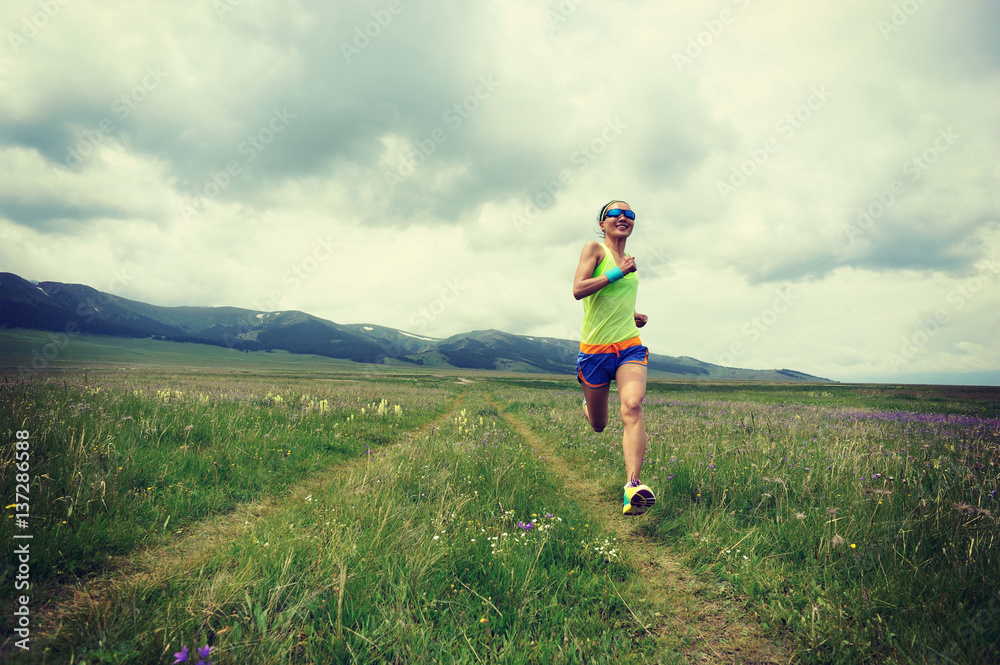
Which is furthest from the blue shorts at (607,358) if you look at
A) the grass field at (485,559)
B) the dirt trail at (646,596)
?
the dirt trail at (646,596)

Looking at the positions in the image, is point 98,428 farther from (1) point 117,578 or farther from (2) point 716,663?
(2) point 716,663

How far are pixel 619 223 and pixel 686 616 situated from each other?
15.0ft

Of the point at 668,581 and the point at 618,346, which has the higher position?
the point at 618,346

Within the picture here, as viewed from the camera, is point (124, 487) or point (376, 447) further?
point (376, 447)

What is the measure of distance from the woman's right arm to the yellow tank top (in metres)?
0.09

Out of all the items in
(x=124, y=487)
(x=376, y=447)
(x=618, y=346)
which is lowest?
(x=376, y=447)

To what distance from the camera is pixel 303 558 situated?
312 centimetres

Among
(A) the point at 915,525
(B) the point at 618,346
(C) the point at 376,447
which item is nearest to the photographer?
(A) the point at 915,525

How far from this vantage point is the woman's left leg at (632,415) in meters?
4.81

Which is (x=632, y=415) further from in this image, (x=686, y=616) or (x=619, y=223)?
(x=619, y=223)

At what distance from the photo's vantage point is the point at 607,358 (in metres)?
5.40

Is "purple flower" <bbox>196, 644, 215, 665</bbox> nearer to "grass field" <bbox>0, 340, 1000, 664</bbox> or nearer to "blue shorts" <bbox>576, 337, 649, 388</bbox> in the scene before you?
"grass field" <bbox>0, 340, 1000, 664</bbox>

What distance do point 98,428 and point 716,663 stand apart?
26.1 ft

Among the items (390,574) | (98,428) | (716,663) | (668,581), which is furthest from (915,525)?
(98,428)
